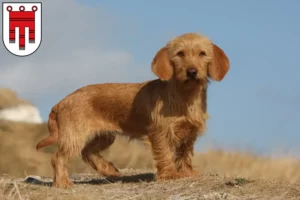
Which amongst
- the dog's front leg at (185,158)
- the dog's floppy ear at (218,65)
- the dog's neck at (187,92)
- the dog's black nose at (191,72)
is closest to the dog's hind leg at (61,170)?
the dog's front leg at (185,158)

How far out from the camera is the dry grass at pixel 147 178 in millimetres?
10320

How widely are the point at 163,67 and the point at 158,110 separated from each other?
A: 69 centimetres

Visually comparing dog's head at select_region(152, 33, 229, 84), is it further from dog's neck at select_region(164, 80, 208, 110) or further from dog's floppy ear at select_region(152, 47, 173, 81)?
dog's neck at select_region(164, 80, 208, 110)

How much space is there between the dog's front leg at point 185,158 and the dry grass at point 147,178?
272 mm

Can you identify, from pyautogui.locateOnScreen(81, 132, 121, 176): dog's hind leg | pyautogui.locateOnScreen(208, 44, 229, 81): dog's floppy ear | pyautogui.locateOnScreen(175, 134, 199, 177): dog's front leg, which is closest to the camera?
pyautogui.locateOnScreen(208, 44, 229, 81): dog's floppy ear

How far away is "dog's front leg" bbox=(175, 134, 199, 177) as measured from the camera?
12148 mm

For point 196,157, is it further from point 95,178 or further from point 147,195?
point 147,195

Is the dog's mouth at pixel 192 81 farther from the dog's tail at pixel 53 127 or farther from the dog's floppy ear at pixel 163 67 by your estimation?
the dog's tail at pixel 53 127

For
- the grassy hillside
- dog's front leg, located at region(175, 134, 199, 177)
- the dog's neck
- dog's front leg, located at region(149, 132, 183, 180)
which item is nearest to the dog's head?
the dog's neck

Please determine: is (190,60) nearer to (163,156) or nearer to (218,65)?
(218,65)

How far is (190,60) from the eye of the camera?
11172 millimetres

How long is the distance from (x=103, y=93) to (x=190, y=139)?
151cm

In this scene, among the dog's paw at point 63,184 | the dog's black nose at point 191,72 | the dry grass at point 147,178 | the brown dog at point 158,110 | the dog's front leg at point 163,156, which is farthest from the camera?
the dog's paw at point 63,184

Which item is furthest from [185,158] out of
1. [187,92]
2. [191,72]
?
[191,72]
